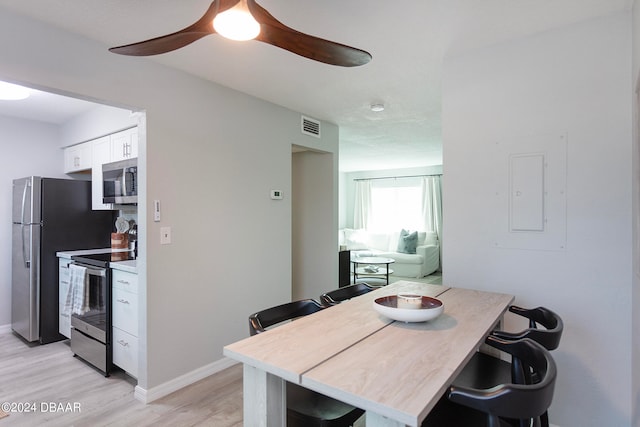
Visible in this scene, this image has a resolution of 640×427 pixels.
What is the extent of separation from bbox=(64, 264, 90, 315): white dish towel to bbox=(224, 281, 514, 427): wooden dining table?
2255 mm

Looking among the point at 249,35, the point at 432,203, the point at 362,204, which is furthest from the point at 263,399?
the point at 362,204

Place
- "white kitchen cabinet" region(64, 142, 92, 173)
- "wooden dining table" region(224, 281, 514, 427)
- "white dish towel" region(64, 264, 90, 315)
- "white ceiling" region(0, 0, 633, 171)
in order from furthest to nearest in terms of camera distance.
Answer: "white kitchen cabinet" region(64, 142, 92, 173)
"white dish towel" region(64, 264, 90, 315)
"white ceiling" region(0, 0, 633, 171)
"wooden dining table" region(224, 281, 514, 427)

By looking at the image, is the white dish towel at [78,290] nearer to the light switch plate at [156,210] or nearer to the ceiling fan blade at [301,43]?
the light switch plate at [156,210]

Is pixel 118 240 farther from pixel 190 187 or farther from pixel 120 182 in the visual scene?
pixel 190 187

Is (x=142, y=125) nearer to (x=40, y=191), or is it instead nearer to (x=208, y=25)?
(x=208, y=25)

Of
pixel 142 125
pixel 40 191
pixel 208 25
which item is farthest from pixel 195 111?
pixel 40 191

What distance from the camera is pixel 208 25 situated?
1.18m

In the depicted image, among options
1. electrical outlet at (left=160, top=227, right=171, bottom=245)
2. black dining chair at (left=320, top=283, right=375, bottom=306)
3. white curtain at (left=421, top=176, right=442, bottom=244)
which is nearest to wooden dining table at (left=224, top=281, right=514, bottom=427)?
black dining chair at (left=320, top=283, right=375, bottom=306)

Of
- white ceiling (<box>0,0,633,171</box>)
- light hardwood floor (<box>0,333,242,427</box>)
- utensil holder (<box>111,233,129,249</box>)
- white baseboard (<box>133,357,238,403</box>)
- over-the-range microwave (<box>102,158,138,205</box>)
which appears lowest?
light hardwood floor (<box>0,333,242,427</box>)

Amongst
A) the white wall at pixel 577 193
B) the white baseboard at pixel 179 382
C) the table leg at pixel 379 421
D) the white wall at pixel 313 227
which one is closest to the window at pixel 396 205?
the white wall at pixel 313 227

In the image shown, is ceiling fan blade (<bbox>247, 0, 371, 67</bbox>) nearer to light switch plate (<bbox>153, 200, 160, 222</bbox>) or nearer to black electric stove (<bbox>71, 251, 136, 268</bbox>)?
light switch plate (<bbox>153, 200, 160, 222</bbox>)

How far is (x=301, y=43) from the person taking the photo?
1.30 meters

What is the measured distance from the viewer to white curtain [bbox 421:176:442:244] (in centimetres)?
728

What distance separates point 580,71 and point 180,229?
2642 millimetres
